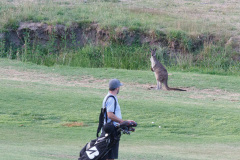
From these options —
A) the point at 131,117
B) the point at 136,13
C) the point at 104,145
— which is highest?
the point at 136,13

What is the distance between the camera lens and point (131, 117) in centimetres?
1354

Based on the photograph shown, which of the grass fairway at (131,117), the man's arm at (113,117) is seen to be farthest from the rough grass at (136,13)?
the man's arm at (113,117)

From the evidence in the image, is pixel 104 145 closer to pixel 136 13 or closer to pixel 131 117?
pixel 131 117

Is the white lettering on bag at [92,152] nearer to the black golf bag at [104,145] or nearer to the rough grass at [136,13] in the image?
the black golf bag at [104,145]

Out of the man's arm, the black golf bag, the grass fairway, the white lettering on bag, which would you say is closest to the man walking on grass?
the man's arm

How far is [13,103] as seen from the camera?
47.5ft

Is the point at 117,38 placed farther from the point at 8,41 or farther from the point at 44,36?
the point at 8,41

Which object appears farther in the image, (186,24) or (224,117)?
(186,24)

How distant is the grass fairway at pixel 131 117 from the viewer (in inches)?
383

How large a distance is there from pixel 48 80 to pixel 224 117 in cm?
961

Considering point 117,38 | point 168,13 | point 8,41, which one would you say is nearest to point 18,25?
point 8,41

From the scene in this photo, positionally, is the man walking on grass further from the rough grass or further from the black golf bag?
the rough grass

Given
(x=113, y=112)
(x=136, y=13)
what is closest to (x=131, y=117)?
(x=113, y=112)

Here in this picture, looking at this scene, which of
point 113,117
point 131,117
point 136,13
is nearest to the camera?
point 113,117
